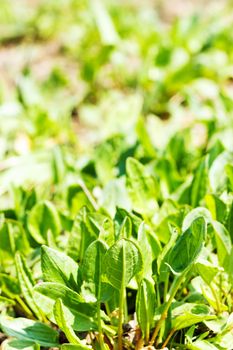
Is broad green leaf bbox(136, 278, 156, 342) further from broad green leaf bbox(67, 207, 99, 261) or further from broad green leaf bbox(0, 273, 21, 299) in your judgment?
broad green leaf bbox(0, 273, 21, 299)

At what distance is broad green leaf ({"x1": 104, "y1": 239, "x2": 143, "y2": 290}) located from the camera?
1318mm

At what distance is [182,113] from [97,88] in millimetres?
589

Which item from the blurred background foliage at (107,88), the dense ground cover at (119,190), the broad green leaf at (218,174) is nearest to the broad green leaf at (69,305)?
the dense ground cover at (119,190)

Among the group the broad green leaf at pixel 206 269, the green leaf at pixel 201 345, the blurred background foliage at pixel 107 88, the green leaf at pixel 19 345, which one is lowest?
the green leaf at pixel 201 345

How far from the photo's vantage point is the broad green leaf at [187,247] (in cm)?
140

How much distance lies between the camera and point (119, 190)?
5.97 feet

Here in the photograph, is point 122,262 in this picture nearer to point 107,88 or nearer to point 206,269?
point 206,269

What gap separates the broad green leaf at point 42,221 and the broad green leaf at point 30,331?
345mm

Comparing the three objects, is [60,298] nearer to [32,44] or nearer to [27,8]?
[32,44]

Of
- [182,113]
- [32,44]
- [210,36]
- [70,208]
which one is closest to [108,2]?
[32,44]

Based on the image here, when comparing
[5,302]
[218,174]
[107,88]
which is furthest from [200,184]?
[107,88]

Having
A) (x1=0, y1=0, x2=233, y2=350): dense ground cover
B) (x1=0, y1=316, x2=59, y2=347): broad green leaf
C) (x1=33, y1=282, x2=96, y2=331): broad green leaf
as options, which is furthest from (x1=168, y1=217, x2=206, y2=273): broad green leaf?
(x1=0, y1=316, x2=59, y2=347): broad green leaf

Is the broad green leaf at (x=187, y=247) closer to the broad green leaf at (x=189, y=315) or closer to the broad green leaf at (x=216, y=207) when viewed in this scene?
the broad green leaf at (x=189, y=315)

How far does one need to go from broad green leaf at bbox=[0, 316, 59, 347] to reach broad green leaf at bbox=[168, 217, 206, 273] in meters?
0.35
